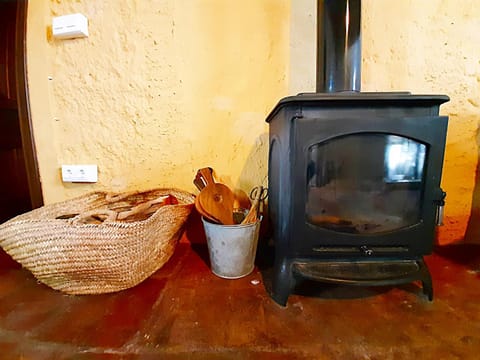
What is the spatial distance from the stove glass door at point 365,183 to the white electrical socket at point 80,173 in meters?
1.11

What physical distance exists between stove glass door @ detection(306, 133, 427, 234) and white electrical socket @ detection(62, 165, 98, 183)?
1.11 meters

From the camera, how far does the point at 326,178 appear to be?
81cm

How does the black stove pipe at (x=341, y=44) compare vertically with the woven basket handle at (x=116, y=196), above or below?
above

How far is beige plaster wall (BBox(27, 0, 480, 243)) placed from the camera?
3.81 feet

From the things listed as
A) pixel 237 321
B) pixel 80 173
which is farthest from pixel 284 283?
pixel 80 173

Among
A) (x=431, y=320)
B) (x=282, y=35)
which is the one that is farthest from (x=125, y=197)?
(x=431, y=320)

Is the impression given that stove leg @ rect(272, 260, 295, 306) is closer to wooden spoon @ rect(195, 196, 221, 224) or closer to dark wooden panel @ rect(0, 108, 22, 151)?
wooden spoon @ rect(195, 196, 221, 224)

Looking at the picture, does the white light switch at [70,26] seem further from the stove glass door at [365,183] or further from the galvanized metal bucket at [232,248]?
the stove glass door at [365,183]

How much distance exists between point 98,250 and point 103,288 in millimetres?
173

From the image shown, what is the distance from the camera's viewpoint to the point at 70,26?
1.21 meters

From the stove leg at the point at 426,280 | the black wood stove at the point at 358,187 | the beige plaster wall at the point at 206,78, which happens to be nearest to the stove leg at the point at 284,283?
the black wood stove at the point at 358,187

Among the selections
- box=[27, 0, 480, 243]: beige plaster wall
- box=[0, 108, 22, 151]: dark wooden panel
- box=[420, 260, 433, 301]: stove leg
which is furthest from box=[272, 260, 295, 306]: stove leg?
box=[0, 108, 22, 151]: dark wooden panel

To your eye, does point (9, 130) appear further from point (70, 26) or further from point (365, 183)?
point (365, 183)

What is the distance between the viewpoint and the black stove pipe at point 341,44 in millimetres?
927
